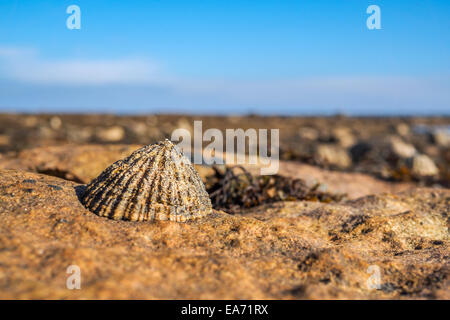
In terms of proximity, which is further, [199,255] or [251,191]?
[251,191]

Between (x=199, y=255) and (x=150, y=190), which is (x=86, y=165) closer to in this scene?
(x=150, y=190)

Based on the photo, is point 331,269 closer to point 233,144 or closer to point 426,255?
point 426,255

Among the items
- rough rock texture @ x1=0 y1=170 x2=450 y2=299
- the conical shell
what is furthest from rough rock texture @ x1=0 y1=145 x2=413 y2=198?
the conical shell

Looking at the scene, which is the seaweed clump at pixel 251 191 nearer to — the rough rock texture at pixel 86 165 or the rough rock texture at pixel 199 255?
the rough rock texture at pixel 86 165

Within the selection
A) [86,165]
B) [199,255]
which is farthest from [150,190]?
[86,165]
